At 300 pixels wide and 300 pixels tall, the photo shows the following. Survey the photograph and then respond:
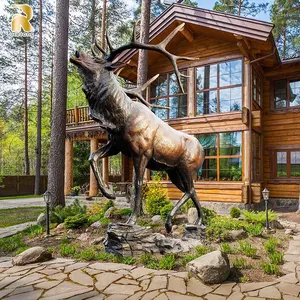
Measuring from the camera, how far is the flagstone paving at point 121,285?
264 centimetres

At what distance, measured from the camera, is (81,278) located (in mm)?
3096

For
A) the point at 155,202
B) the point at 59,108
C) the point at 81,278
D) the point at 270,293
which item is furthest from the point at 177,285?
the point at 59,108

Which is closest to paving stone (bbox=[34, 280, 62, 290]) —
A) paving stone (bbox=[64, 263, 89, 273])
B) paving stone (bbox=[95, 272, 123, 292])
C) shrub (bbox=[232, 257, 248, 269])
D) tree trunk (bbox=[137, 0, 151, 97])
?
paving stone (bbox=[64, 263, 89, 273])

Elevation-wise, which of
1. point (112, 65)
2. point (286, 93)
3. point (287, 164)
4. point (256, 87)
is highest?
point (256, 87)

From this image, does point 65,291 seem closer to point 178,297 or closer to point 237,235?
point 178,297

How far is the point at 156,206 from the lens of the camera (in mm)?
7039

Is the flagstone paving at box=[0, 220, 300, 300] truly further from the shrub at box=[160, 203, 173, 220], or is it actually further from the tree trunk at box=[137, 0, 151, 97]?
the tree trunk at box=[137, 0, 151, 97]

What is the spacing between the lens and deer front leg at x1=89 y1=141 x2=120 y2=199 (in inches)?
147

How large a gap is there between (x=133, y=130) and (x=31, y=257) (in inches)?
87.6

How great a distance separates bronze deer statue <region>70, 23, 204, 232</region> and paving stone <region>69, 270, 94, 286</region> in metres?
0.98

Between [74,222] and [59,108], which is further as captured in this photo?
[59,108]

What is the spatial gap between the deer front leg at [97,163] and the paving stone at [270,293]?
2157 millimetres

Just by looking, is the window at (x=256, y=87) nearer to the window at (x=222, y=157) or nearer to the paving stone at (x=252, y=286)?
the window at (x=222, y=157)

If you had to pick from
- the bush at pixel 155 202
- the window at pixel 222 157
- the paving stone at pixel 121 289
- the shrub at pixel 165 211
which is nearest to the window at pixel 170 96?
the window at pixel 222 157
